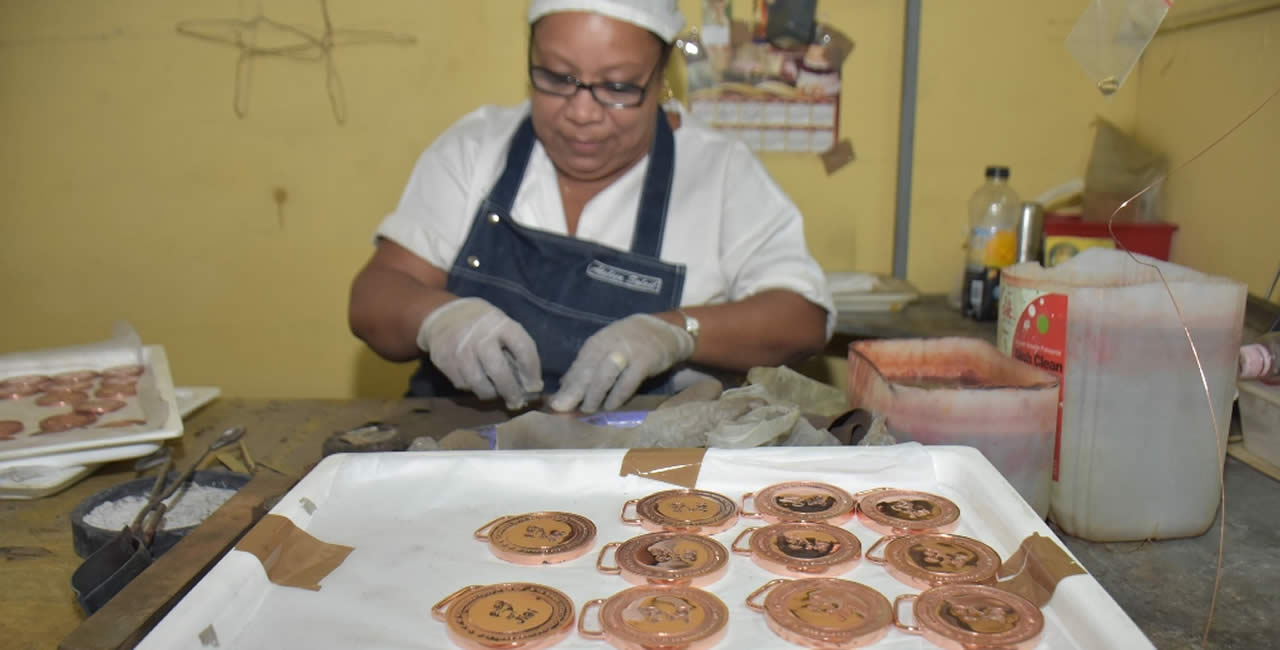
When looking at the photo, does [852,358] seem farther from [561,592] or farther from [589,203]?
[589,203]

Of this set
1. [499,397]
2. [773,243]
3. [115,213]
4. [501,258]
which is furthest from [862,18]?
[115,213]

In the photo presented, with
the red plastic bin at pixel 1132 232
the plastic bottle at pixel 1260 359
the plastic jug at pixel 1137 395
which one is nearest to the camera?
the plastic jug at pixel 1137 395

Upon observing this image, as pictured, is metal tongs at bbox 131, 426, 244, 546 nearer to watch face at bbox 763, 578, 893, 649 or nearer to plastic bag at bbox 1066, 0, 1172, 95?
watch face at bbox 763, 578, 893, 649

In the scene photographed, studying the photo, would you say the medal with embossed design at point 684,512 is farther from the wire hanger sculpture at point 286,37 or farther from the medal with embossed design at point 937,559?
the wire hanger sculpture at point 286,37

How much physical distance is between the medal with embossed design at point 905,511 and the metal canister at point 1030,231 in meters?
1.59

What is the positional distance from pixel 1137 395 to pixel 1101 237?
1384 millimetres

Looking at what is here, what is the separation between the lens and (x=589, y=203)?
1.73 metres

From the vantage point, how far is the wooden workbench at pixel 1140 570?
739mm

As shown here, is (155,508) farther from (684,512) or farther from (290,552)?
(684,512)

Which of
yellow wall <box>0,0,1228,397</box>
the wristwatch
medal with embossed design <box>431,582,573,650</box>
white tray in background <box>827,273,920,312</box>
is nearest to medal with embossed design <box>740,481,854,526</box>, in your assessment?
medal with embossed design <box>431,582,573,650</box>

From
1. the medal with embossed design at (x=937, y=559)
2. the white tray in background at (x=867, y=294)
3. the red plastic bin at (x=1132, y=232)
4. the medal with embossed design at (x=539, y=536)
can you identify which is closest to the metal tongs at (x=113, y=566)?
the medal with embossed design at (x=539, y=536)

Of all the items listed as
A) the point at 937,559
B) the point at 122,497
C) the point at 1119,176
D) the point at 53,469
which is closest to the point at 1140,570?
the point at 937,559

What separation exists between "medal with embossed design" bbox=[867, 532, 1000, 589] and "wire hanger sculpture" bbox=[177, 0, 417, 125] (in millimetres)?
2103

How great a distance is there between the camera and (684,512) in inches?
30.6
